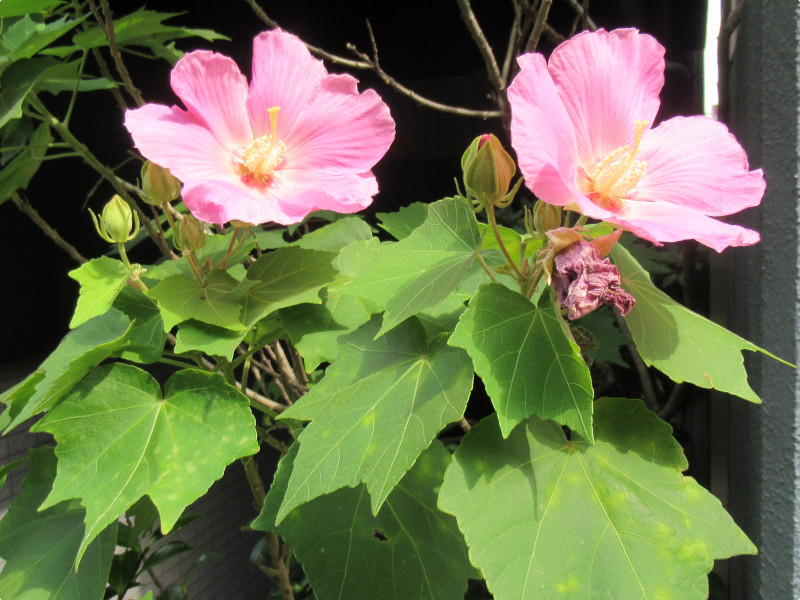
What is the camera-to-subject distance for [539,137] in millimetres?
493

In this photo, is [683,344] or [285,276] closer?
[683,344]

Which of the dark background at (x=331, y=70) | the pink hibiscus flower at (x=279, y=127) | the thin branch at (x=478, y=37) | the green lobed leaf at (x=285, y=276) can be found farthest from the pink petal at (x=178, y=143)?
the dark background at (x=331, y=70)

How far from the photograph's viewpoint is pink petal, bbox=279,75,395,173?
701 millimetres

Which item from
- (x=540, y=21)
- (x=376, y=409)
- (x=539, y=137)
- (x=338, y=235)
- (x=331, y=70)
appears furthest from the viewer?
(x=331, y=70)

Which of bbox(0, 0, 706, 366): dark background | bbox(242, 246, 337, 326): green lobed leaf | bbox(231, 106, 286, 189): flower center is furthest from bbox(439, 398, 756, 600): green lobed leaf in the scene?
bbox(0, 0, 706, 366): dark background

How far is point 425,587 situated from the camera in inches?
25.8

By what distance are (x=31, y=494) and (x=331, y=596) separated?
43 cm

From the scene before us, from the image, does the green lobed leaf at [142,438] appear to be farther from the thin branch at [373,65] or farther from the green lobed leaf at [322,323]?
the thin branch at [373,65]

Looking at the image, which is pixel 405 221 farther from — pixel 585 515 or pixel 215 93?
pixel 585 515

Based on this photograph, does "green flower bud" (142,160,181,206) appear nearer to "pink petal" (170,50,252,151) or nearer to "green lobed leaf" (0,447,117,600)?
"pink petal" (170,50,252,151)

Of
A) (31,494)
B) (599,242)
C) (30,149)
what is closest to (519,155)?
(599,242)

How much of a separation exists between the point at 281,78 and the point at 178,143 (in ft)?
0.54

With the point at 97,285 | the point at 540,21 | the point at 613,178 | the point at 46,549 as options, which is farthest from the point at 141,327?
the point at 540,21

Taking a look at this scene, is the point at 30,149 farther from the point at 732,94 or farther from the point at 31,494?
the point at 732,94
